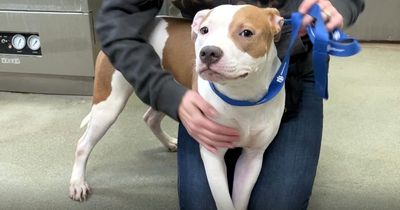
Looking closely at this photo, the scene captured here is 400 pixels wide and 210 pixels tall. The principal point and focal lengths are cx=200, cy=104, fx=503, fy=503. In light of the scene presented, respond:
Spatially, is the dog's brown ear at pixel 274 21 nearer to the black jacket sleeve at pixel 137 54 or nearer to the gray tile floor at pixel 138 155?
the black jacket sleeve at pixel 137 54

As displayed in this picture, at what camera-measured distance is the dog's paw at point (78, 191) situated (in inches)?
57.0

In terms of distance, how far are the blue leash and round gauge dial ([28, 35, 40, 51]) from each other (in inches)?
50.4

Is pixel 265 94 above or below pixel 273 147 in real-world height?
above

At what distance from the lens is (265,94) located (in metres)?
1.01

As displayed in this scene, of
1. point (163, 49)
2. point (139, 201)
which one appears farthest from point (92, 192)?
point (163, 49)

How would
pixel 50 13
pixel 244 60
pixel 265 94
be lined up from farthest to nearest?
pixel 50 13
pixel 265 94
pixel 244 60

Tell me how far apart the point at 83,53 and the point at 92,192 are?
74 cm

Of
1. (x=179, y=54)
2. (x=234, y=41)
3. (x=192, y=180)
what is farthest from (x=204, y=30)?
(x=192, y=180)

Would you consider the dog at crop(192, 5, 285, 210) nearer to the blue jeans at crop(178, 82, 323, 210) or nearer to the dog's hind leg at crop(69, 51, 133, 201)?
the blue jeans at crop(178, 82, 323, 210)

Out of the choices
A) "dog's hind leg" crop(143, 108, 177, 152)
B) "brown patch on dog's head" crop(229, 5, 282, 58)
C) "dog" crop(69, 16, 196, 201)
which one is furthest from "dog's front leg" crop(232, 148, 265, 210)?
"dog's hind leg" crop(143, 108, 177, 152)

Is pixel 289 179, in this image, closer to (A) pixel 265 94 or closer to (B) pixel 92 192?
(A) pixel 265 94

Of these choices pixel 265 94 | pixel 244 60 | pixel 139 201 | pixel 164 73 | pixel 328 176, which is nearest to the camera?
pixel 244 60

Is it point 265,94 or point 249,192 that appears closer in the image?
point 265,94

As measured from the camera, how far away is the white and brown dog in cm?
87
